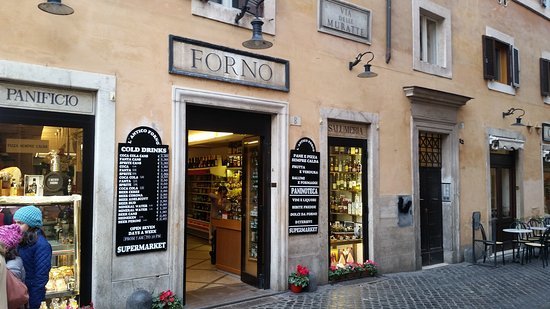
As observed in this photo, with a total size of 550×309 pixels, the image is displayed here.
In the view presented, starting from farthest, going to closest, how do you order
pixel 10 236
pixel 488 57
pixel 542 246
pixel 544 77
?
pixel 544 77 → pixel 488 57 → pixel 542 246 → pixel 10 236

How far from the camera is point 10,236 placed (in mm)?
3645

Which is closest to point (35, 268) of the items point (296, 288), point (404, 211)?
point (296, 288)

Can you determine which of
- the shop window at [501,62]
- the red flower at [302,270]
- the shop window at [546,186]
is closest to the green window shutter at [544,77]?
the shop window at [501,62]

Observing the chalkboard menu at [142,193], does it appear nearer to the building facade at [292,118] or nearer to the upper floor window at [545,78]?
the building facade at [292,118]

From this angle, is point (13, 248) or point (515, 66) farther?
point (515, 66)

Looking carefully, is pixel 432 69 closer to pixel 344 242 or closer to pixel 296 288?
pixel 344 242

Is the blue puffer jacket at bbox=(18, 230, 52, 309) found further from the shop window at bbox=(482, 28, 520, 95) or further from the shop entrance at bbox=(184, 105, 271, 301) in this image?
the shop window at bbox=(482, 28, 520, 95)

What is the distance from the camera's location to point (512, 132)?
12.4 meters

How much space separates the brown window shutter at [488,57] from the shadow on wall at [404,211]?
4.60 m

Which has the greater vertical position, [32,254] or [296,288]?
A: [32,254]

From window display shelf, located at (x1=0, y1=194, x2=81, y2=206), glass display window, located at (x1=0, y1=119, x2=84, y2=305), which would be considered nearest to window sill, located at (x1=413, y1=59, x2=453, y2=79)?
glass display window, located at (x1=0, y1=119, x2=84, y2=305)

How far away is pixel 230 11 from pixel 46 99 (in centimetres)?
297

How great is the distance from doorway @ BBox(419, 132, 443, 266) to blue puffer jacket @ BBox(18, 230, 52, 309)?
7970mm

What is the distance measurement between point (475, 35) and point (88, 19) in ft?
31.2
